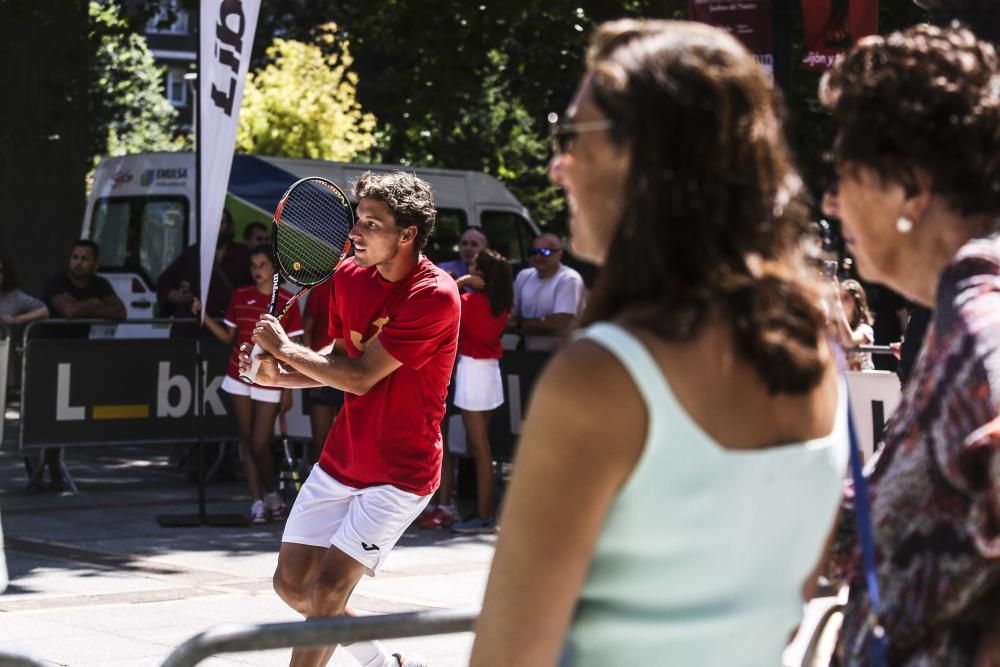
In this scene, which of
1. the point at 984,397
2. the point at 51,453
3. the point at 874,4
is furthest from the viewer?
the point at 51,453

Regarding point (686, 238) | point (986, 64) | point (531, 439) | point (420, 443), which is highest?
point (986, 64)

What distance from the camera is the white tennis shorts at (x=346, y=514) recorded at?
5402mm

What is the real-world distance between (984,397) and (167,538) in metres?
9.23

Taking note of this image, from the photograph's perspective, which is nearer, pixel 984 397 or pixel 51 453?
pixel 984 397

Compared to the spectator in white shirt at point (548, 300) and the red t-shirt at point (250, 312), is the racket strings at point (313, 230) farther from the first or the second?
the spectator in white shirt at point (548, 300)

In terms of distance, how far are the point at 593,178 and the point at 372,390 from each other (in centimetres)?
371

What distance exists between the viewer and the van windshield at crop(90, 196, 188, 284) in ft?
57.7

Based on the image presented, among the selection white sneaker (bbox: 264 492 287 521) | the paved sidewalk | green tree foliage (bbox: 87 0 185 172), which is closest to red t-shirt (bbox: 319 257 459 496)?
the paved sidewalk

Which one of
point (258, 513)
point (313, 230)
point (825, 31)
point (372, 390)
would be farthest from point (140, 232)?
point (372, 390)

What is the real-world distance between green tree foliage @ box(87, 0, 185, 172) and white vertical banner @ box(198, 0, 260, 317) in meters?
8.79

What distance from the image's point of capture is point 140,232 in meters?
17.7

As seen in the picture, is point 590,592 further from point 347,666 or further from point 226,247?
point 226,247

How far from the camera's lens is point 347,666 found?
700 cm

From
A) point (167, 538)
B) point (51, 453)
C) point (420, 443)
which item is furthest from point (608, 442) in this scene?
point (51, 453)
